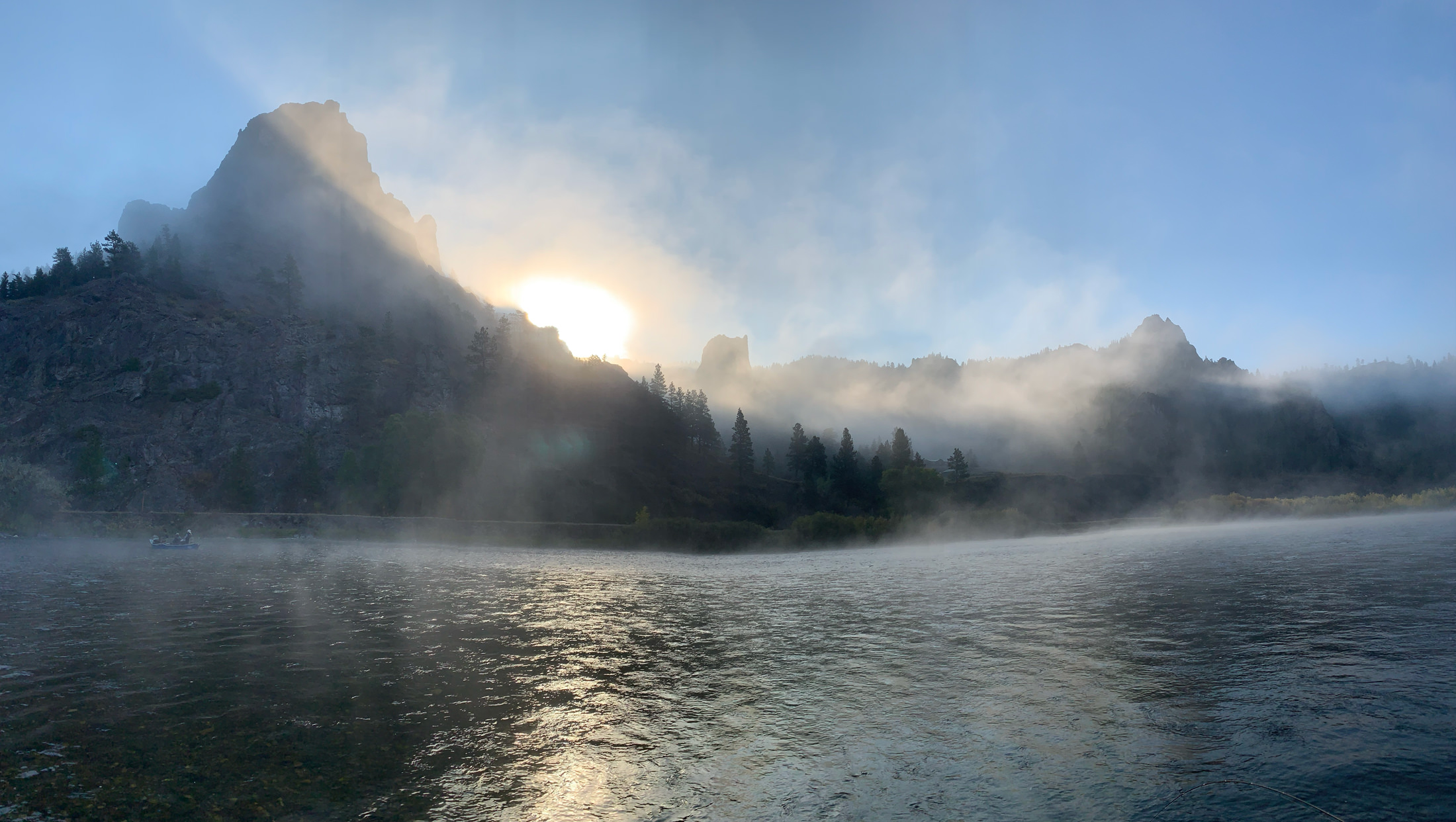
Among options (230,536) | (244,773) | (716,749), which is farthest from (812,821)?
(230,536)

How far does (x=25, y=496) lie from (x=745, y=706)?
479ft

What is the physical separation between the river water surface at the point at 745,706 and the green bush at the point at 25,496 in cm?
9838

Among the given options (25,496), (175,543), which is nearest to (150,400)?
(25,496)

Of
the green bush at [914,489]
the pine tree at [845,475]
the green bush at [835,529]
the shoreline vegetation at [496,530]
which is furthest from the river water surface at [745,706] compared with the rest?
the pine tree at [845,475]

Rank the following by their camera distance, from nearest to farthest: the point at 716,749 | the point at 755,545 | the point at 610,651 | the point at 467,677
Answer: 1. the point at 716,749
2. the point at 467,677
3. the point at 610,651
4. the point at 755,545

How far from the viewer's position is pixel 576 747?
14.1m

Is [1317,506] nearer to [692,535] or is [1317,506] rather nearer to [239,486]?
[692,535]

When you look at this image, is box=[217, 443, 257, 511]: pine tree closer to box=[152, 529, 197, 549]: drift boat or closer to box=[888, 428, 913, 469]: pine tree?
box=[152, 529, 197, 549]: drift boat

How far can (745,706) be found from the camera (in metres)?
17.0

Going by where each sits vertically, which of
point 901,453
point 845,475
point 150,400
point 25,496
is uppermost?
point 150,400

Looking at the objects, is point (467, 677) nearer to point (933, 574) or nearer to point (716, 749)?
point (716, 749)

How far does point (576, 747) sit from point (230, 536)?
130200 mm

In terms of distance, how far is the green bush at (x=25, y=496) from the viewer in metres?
103

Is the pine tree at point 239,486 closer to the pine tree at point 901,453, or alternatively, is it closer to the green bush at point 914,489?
the green bush at point 914,489
